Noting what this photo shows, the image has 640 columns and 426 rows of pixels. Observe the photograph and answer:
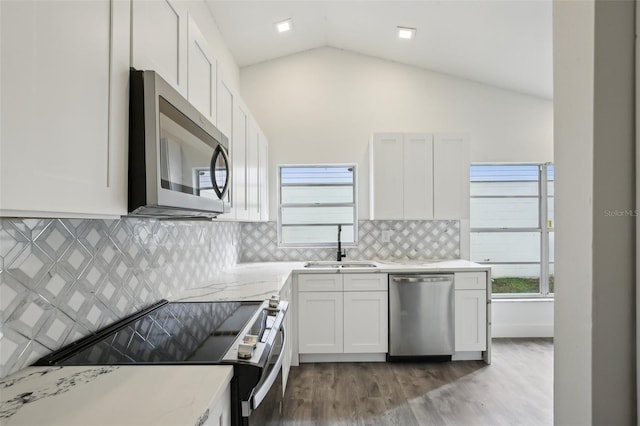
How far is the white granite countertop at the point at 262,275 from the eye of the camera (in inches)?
76.9

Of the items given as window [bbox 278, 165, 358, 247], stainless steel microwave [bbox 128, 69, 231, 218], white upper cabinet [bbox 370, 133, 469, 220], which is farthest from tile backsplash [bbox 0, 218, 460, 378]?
white upper cabinet [bbox 370, 133, 469, 220]

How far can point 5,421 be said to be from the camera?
700 mm

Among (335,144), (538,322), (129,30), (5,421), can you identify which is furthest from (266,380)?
(538,322)

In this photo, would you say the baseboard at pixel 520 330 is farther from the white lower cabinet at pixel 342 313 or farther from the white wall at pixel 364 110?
the white lower cabinet at pixel 342 313

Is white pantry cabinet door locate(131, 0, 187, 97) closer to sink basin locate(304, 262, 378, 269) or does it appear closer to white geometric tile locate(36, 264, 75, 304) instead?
white geometric tile locate(36, 264, 75, 304)

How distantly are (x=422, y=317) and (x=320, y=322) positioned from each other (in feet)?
3.15

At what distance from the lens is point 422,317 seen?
9.63 ft

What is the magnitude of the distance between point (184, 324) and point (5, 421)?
0.74m

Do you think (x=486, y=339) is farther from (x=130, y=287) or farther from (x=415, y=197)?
(x=130, y=287)

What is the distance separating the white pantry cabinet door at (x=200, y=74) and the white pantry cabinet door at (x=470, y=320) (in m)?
2.66

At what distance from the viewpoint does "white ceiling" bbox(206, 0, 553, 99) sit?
8.63 ft

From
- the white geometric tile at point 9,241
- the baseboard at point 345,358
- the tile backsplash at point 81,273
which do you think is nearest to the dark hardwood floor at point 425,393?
the baseboard at point 345,358

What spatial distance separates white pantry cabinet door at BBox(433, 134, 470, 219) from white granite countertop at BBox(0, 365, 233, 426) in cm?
286

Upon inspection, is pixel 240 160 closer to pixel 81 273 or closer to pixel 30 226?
pixel 81 273
